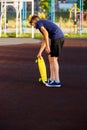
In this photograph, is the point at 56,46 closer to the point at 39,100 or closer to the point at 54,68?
the point at 54,68

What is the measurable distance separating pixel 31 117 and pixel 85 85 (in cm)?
470

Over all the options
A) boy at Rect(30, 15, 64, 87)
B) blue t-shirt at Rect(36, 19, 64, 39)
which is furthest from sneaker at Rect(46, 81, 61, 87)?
blue t-shirt at Rect(36, 19, 64, 39)

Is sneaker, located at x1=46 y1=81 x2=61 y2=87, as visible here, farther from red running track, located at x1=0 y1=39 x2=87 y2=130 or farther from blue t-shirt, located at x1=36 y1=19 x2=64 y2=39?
blue t-shirt, located at x1=36 y1=19 x2=64 y2=39

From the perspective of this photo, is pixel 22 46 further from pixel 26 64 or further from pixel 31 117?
pixel 31 117

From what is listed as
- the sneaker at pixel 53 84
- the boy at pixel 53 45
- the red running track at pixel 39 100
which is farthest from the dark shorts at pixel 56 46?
the red running track at pixel 39 100

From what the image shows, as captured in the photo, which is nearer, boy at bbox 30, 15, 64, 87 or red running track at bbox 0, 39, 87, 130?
red running track at bbox 0, 39, 87, 130

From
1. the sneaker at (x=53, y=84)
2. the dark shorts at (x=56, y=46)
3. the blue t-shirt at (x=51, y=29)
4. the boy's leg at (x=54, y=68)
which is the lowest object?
the sneaker at (x=53, y=84)

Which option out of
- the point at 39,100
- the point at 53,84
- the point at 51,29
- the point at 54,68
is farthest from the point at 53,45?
the point at 39,100

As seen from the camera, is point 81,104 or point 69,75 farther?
point 69,75

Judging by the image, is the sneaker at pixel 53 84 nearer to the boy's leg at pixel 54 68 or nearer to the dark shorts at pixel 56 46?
the boy's leg at pixel 54 68

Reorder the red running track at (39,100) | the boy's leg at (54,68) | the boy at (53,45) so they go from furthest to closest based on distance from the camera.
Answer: the boy's leg at (54,68)
the boy at (53,45)
the red running track at (39,100)

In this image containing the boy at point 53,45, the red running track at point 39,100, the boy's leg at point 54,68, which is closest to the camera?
the red running track at point 39,100

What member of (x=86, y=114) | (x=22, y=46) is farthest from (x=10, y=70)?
(x=22, y=46)

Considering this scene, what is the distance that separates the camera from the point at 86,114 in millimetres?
9656
